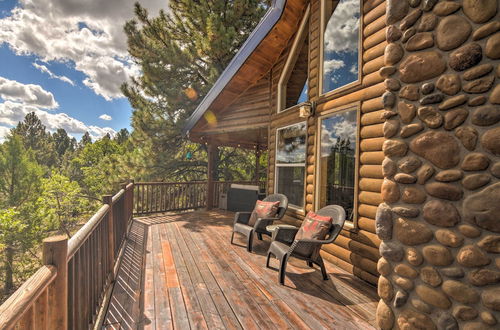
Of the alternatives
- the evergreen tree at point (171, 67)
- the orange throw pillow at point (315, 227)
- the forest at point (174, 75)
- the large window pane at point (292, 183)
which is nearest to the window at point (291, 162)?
the large window pane at point (292, 183)

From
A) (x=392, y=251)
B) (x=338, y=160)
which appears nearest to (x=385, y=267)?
(x=392, y=251)

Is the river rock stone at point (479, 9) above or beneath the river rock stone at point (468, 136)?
above

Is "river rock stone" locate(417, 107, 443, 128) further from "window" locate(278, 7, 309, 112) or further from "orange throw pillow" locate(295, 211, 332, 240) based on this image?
"window" locate(278, 7, 309, 112)

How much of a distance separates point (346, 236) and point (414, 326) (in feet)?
6.07

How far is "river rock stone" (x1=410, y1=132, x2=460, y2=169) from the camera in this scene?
1.42m

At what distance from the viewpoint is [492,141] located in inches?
49.8

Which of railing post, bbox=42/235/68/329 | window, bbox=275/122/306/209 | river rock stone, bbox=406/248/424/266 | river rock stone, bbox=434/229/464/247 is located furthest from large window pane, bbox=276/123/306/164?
railing post, bbox=42/235/68/329

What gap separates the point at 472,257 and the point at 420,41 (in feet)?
4.46

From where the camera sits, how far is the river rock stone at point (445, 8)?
141 cm

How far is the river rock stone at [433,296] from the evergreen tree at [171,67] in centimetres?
922

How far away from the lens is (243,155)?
13.9m

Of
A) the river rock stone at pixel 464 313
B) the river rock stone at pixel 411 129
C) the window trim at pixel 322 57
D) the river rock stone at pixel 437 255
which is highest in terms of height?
the window trim at pixel 322 57

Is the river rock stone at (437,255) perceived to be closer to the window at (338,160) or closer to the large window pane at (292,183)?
the window at (338,160)

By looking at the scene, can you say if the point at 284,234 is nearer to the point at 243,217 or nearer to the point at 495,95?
the point at 243,217
